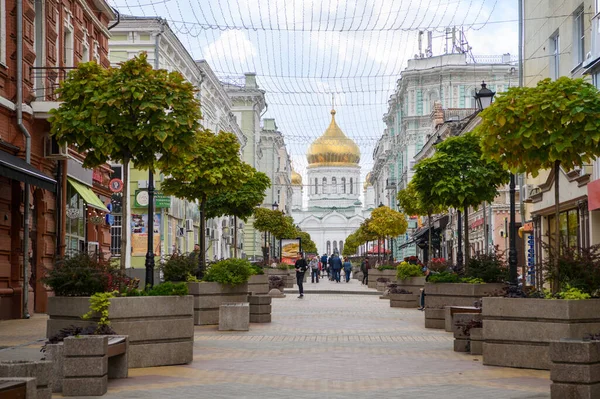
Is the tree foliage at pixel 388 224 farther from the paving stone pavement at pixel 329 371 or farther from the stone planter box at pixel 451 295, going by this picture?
the paving stone pavement at pixel 329 371

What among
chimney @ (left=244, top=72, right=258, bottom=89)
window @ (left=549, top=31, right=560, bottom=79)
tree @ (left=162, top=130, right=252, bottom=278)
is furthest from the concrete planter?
chimney @ (left=244, top=72, right=258, bottom=89)

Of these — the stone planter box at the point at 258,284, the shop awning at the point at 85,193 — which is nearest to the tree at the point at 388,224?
the stone planter box at the point at 258,284

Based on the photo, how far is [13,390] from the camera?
721 cm

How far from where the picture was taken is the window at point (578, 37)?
28.4 metres

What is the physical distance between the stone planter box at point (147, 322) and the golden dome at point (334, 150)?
16313 centimetres

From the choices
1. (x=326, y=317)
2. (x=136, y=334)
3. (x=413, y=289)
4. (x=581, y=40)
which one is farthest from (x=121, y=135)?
(x=413, y=289)

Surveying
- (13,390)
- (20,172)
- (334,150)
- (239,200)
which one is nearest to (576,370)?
(13,390)

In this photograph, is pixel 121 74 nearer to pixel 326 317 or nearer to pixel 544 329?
pixel 544 329

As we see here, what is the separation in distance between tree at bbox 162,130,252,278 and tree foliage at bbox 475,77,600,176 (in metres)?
11.9

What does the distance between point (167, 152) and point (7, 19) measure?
8431 mm

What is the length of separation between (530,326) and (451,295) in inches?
323

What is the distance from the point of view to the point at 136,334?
Result: 1348cm

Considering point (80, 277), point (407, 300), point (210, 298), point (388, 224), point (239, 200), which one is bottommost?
point (407, 300)

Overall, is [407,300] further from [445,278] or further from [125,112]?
[125,112]
